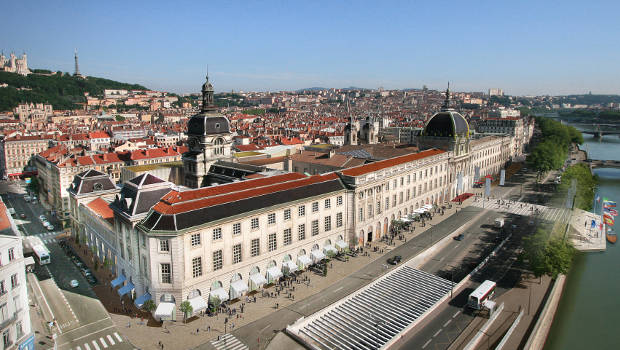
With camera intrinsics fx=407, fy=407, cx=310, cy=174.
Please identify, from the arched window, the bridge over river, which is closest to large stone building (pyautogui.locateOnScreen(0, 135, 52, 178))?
the arched window

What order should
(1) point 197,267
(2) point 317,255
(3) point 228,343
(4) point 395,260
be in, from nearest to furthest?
(3) point 228,343 → (1) point 197,267 → (2) point 317,255 → (4) point 395,260

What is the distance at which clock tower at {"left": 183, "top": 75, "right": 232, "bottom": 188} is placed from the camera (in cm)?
6615

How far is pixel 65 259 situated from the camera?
5631cm

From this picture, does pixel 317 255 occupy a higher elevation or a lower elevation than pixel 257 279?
higher

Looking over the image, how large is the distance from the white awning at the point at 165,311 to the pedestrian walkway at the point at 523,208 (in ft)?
202

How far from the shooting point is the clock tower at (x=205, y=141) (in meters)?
66.2

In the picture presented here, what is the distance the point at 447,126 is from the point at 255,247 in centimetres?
5426

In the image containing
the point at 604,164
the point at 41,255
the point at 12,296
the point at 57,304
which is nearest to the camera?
the point at 12,296

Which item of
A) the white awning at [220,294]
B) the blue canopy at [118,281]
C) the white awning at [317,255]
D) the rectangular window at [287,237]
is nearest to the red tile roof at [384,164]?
the white awning at [317,255]

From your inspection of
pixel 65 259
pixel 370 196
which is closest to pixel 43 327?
pixel 65 259

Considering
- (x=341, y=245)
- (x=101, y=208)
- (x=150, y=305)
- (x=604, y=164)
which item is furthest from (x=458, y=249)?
(x=604, y=164)

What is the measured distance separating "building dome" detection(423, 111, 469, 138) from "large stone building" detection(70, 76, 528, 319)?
16418 millimetres

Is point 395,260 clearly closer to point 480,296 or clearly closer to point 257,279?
point 480,296

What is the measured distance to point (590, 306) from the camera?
45500 millimetres
